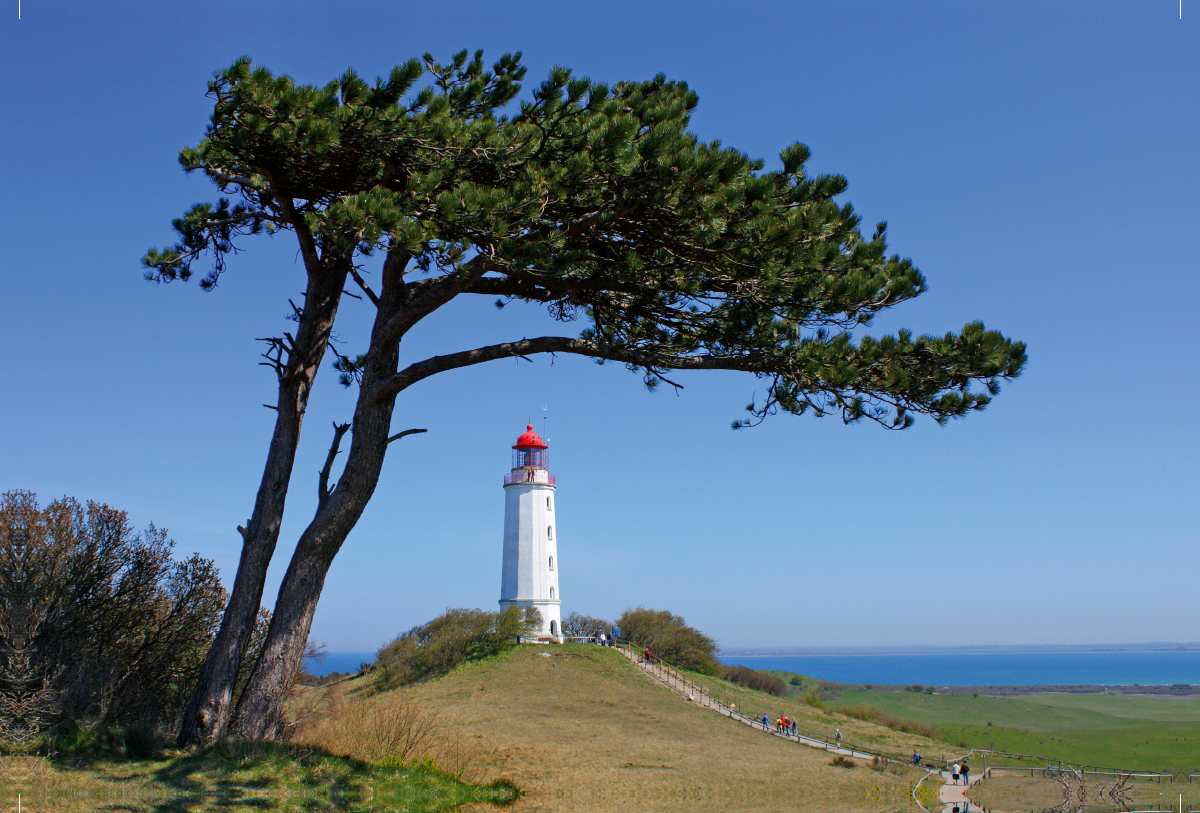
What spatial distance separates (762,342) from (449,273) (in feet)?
13.2

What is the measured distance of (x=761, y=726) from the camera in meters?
27.1

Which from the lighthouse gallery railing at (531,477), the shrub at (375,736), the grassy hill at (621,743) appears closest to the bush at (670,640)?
the grassy hill at (621,743)

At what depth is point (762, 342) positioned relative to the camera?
9.70 metres

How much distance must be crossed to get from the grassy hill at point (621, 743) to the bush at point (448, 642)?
3.58 feet

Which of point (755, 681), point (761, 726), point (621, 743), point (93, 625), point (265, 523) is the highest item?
point (265, 523)

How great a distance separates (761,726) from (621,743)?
9.58 meters

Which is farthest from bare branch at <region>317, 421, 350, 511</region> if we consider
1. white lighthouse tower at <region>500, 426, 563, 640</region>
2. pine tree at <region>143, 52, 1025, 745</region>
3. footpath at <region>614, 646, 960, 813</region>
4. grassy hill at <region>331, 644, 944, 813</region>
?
white lighthouse tower at <region>500, 426, 563, 640</region>

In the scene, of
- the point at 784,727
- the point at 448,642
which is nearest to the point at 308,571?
the point at 784,727

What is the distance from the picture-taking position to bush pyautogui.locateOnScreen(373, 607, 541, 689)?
108 ft

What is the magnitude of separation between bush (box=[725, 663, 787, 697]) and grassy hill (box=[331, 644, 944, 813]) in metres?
6.67

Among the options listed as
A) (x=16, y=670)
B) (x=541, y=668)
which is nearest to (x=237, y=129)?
(x=16, y=670)

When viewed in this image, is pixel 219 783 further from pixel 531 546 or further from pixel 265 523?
pixel 531 546

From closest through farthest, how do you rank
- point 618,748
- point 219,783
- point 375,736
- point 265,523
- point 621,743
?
1. point 219,783
2. point 265,523
3. point 375,736
4. point 618,748
5. point 621,743

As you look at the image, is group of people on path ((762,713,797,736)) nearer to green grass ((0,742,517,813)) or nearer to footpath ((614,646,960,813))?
footpath ((614,646,960,813))
